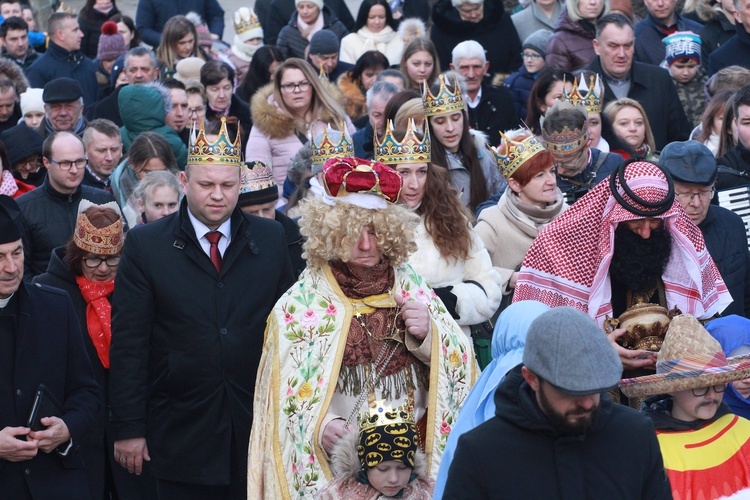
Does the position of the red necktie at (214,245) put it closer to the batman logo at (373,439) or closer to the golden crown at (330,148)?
the batman logo at (373,439)

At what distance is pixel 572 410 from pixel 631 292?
93.8 inches

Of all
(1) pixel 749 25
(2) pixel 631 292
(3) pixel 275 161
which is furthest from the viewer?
(1) pixel 749 25

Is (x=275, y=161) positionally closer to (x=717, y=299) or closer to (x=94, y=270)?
(x=94, y=270)

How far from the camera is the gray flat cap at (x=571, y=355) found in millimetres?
4008

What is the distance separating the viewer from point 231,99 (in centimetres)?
1259

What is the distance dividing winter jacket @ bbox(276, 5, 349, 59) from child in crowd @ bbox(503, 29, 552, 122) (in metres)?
2.66

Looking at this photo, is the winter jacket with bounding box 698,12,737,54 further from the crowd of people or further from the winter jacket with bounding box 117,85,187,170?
the winter jacket with bounding box 117,85,187,170

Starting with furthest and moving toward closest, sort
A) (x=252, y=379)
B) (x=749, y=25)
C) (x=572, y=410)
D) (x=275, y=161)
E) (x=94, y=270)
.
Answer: (x=749, y=25)
(x=275, y=161)
(x=94, y=270)
(x=252, y=379)
(x=572, y=410)

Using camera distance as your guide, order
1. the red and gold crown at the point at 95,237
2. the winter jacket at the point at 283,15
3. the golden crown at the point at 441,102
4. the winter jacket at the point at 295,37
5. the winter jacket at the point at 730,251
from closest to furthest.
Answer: the winter jacket at the point at 730,251, the red and gold crown at the point at 95,237, the golden crown at the point at 441,102, the winter jacket at the point at 295,37, the winter jacket at the point at 283,15

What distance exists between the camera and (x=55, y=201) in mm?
9078

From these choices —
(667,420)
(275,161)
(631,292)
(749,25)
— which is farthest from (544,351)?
(749,25)

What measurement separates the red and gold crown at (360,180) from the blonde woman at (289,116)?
4.33m

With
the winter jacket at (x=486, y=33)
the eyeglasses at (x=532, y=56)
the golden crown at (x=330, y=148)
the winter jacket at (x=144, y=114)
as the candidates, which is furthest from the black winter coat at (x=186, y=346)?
the winter jacket at (x=486, y=33)

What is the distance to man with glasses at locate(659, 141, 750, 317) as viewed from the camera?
7.00m
